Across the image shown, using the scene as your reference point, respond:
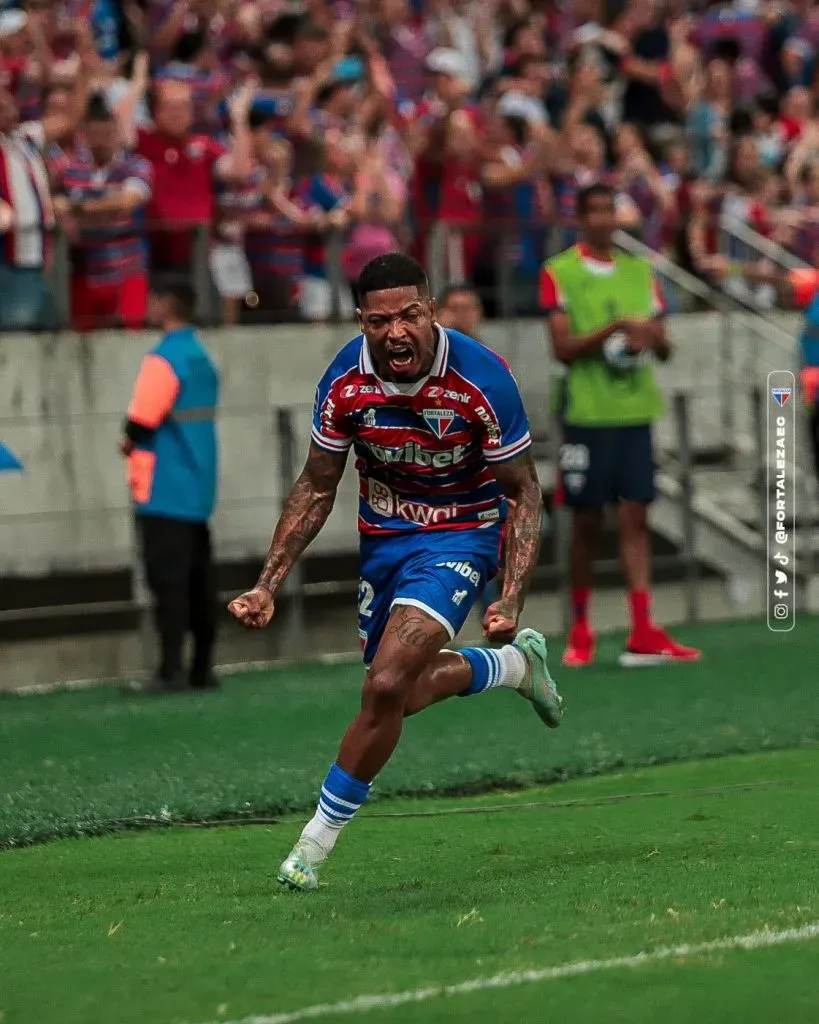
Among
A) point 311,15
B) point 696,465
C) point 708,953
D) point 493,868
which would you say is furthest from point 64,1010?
point 311,15

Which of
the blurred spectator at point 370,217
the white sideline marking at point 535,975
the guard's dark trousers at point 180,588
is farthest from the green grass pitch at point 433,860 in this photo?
the blurred spectator at point 370,217

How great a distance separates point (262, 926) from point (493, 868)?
1.23 meters

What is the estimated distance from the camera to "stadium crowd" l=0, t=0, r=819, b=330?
569 inches

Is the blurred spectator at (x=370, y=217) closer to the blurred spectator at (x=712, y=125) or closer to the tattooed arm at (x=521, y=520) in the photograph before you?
the blurred spectator at (x=712, y=125)

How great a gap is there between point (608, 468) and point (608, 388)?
1.67ft

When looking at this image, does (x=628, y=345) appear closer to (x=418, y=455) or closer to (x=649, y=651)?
(x=649, y=651)

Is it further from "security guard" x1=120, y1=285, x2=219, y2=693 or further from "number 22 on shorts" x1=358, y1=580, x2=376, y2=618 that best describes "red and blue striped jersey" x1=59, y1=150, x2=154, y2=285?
"number 22 on shorts" x1=358, y1=580, x2=376, y2=618

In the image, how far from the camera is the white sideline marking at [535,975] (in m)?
5.12

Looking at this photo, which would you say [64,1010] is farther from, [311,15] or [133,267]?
[311,15]

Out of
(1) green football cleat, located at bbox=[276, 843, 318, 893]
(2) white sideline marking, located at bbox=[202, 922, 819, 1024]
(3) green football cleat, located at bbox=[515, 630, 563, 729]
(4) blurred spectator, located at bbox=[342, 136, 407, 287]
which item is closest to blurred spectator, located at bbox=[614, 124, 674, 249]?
(4) blurred spectator, located at bbox=[342, 136, 407, 287]

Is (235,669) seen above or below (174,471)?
below

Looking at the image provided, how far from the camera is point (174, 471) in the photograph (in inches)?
503

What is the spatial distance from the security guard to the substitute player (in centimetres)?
227

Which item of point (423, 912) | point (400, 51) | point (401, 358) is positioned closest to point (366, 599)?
point (401, 358)
